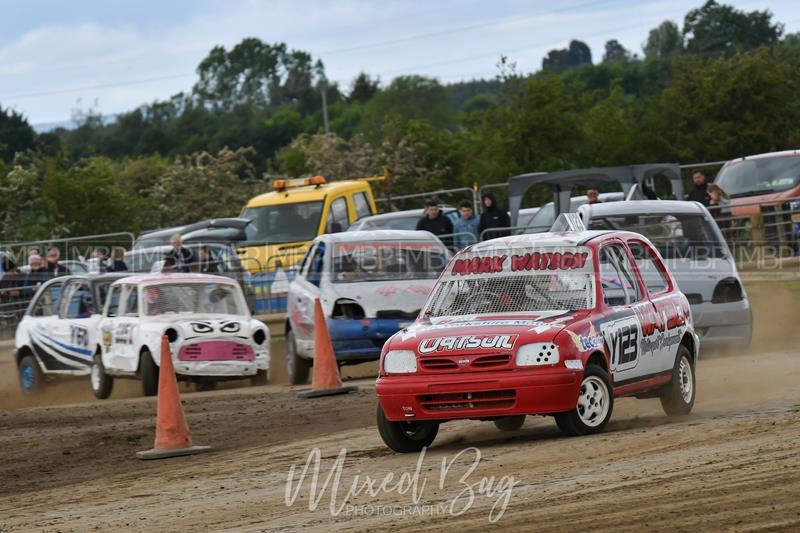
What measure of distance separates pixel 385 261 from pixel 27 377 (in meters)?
6.13

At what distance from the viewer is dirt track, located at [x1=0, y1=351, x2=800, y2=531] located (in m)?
7.32

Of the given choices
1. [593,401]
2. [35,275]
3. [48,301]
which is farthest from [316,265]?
[593,401]

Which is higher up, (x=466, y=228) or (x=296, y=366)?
(x=466, y=228)

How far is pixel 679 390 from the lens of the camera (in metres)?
11.2

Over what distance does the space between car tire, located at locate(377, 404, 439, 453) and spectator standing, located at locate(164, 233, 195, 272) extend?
45.6 ft

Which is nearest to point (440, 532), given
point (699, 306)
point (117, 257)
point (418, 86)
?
point (699, 306)

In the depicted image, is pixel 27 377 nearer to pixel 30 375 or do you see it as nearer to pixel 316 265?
pixel 30 375

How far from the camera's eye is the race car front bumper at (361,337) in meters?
17.3

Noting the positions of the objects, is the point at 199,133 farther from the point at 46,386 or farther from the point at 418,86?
the point at 46,386

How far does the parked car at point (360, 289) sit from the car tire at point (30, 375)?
434 centimetres

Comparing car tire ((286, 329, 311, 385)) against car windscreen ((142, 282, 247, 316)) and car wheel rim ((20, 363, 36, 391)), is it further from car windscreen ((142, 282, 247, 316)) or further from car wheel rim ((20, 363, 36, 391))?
car wheel rim ((20, 363, 36, 391))

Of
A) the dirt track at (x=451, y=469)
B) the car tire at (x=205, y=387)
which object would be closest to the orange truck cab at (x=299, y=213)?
the car tire at (x=205, y=387)

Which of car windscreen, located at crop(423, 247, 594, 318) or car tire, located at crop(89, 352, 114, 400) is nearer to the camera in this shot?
car windscreen, located at crop(423, 247, 594, 318)

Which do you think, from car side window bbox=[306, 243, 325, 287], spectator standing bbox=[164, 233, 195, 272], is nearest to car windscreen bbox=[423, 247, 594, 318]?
car side window bbox=[306, 243, 325, 287]
